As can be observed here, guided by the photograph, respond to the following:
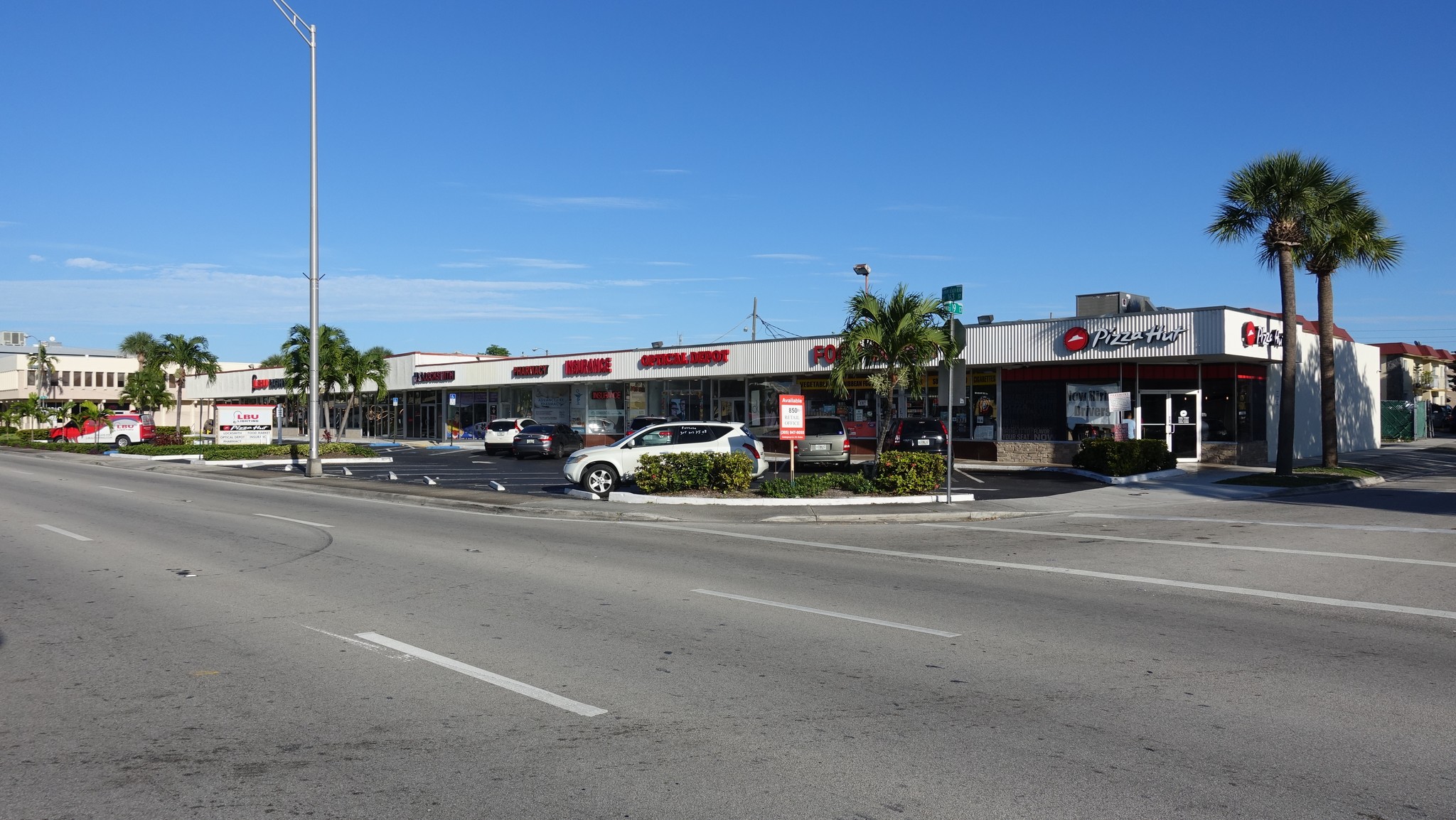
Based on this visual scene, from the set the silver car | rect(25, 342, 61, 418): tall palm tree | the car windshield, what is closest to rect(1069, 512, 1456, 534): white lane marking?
the silver car

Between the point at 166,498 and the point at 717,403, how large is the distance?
969 inches

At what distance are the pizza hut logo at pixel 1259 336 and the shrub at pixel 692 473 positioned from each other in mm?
16813

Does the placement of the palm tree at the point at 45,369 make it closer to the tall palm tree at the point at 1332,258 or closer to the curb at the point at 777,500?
the curb at the point at 777,500

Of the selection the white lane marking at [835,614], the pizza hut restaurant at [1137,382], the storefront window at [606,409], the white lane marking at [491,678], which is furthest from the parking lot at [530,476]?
the white lane marking at [491,678]

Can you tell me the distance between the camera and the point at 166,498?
21875 millimetres

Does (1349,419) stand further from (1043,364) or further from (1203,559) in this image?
(1203,559)

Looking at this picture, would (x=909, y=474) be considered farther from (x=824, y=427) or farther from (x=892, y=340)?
(x=824, y=427)

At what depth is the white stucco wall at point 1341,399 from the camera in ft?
107

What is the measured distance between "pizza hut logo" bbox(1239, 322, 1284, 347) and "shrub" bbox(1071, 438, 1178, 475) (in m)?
4.25

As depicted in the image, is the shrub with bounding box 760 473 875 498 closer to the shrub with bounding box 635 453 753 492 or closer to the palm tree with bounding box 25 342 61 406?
the shrub with bounding box 635 453 753 492

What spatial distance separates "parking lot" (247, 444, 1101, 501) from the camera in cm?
2394

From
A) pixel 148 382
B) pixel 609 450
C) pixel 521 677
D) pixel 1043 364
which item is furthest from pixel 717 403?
pixel 148 382

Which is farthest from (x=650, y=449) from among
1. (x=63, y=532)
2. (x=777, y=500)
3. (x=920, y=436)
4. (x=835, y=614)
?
(x=835, y=614)

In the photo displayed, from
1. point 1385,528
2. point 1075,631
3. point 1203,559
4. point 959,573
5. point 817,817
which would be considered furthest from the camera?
point 1385,528
